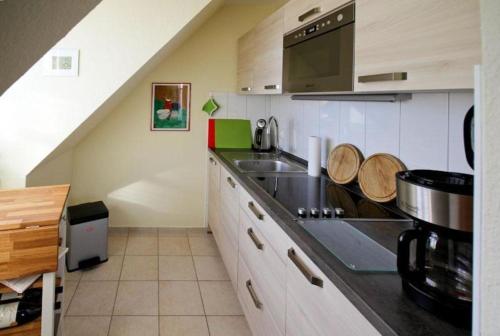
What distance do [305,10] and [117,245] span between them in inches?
108

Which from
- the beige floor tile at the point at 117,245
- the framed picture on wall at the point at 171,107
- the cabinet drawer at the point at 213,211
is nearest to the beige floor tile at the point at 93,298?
the beige floor tile at the point at 117,245

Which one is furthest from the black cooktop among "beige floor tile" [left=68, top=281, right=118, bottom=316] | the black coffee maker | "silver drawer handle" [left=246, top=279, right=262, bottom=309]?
"beige floor tile" [left=68, top=281, right=118, bottom=316]

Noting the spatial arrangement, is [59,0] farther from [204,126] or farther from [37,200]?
[204,126]

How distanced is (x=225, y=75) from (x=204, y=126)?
574mm

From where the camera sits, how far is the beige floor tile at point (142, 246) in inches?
142

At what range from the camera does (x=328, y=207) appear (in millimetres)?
1734

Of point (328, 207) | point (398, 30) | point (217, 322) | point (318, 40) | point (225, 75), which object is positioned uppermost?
point (225, 75)

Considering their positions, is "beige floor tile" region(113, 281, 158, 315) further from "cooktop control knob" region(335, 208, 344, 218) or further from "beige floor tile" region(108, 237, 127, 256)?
"cooktop control knob" region(335, 208, 344, 218)

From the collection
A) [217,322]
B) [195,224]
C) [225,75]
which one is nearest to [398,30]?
[217,322]

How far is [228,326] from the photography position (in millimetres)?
2416

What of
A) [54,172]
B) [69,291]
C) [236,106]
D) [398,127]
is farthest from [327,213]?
[236,106]

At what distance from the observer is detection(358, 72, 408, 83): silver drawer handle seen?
4.20ft

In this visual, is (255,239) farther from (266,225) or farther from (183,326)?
(183,326)

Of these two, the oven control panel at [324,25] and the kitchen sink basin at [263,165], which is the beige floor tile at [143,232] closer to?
the kitchen sink basin at [263,165]
